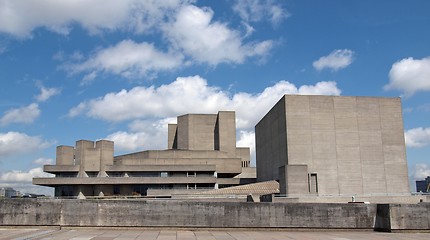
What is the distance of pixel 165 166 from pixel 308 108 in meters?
40.7

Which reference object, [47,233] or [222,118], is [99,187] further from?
[47,233]

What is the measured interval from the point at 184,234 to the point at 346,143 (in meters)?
51.5

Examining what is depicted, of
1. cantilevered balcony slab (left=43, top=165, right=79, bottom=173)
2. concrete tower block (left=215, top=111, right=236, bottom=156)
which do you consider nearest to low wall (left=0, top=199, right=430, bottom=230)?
cantilevered balcony slab (left=43, top=165, right=79, bottom=173)

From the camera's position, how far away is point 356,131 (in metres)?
65.9

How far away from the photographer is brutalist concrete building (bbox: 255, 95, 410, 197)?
64.1 metres

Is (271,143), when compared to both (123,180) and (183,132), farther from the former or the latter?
(183,132)

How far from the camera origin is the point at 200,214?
20.8m

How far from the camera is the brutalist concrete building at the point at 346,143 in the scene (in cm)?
6412

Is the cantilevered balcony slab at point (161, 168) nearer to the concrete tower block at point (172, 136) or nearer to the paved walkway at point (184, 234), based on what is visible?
the concrete tower block at point (172, 136)

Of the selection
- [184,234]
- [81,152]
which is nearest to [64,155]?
[81,152]

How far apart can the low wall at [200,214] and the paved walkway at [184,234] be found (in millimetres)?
467

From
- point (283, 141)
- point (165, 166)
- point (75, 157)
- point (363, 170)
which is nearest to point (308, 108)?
point (283, 141)

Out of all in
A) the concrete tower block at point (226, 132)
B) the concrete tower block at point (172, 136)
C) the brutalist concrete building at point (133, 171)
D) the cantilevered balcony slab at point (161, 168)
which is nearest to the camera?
the brutalist concrete building at point (133, 171)

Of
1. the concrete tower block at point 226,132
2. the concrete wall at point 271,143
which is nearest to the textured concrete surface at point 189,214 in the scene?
the concrete wall at point 271,143
